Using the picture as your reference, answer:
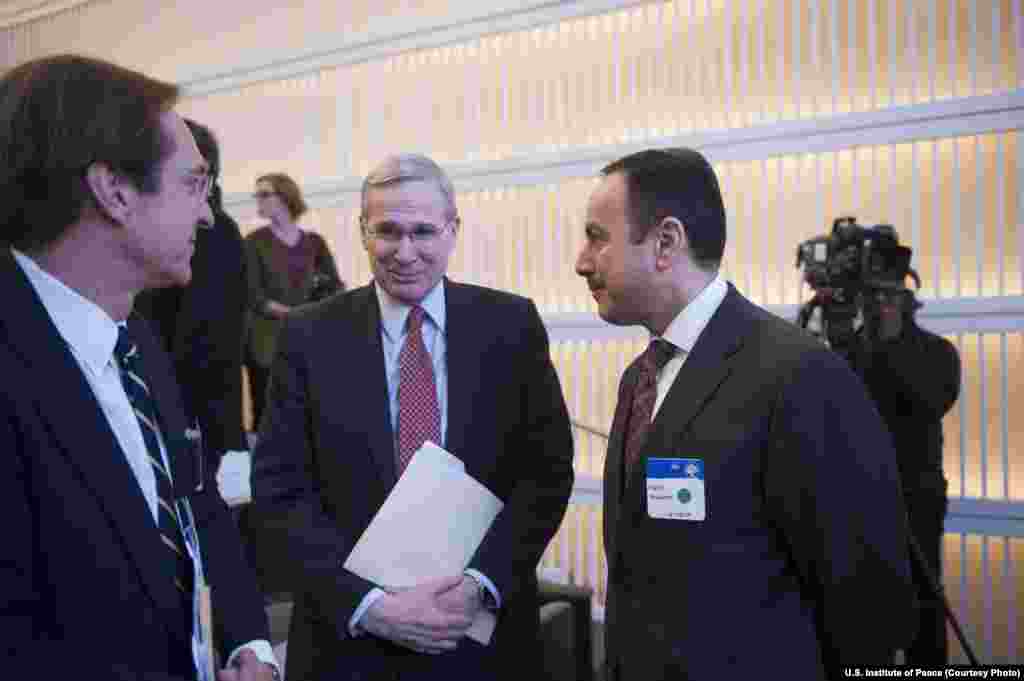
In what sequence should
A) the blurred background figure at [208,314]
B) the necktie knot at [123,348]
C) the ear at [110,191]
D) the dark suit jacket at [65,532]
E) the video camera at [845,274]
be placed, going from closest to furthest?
the dark suit jacket at [65,532] < the ear at [110,191] < the necktie knot at [123,348] < the blurred background figure at [208,314] < the video camera at [845,274]

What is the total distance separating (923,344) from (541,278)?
2156mm

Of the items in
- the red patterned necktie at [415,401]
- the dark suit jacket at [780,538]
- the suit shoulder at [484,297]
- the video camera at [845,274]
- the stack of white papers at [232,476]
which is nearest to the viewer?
the dark suit jacket at [780,538]

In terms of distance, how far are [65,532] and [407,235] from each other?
3.27ft

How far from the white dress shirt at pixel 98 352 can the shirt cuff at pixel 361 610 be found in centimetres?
65

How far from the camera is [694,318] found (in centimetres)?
177

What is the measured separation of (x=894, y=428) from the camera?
3076 millimetres

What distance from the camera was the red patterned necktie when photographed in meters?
1.87

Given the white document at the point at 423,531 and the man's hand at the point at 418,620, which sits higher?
the white document at the point at 423,531

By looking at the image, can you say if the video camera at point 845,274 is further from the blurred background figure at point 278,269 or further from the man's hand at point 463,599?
the blurred background figure at point 278,269

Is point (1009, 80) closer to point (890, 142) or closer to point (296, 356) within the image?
point (890, 142)

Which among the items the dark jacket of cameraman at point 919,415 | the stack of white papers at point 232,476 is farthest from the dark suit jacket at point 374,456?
the dark jacket of cameraman at point 919,415

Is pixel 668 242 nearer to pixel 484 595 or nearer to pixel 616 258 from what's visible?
pixel 616 258

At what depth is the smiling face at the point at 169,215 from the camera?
1.19 meters

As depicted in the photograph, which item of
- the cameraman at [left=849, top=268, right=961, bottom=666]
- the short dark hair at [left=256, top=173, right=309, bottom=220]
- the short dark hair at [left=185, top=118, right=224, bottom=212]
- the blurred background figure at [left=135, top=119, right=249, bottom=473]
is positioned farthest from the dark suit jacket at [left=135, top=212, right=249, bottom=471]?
the short dark hair at [left=256, top=173, right=309, bottom=220]
